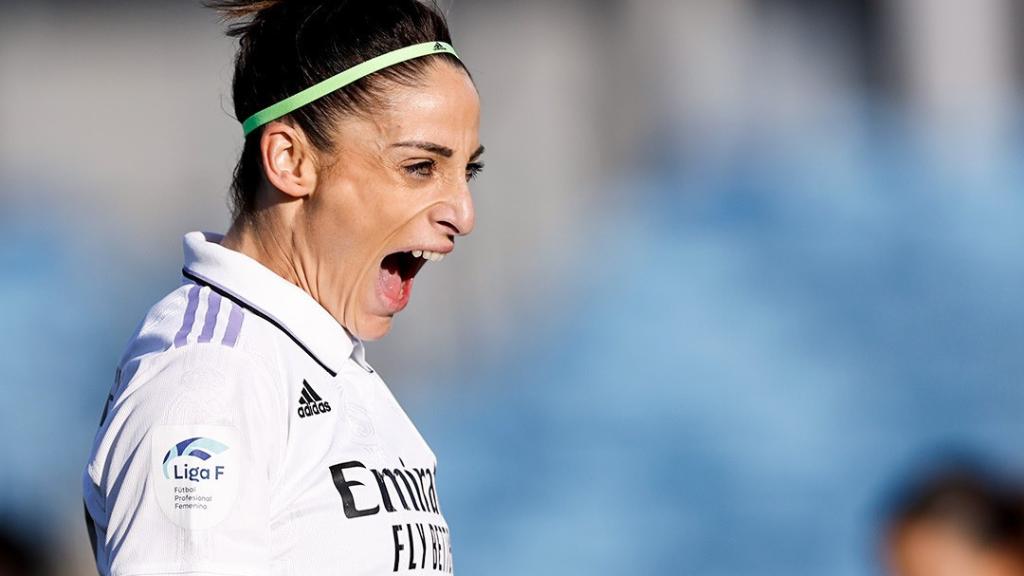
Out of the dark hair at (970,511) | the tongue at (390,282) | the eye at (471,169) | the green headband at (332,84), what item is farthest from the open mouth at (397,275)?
the dark hair at (970,511)

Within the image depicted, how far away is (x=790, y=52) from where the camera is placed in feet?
23.4

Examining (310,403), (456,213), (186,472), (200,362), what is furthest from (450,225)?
(186,472)

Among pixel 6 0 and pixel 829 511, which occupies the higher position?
pixel 6 0

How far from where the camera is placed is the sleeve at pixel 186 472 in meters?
1.55

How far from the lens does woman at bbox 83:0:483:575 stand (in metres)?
1.57

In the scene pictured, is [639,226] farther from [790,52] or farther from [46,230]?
[46,230]

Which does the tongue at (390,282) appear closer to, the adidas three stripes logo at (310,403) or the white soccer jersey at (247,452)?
the white soccer jersey at (247,452)

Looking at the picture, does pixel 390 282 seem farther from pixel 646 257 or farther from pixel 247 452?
pixel 646 257

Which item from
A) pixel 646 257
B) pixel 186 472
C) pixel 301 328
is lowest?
pixel 186 472

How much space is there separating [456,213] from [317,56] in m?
0.29

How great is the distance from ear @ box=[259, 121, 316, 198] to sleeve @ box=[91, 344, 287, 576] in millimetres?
352

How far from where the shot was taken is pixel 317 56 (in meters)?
1.94

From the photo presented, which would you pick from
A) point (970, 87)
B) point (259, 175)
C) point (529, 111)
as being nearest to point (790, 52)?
point (970, 87)

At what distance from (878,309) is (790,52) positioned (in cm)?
137
